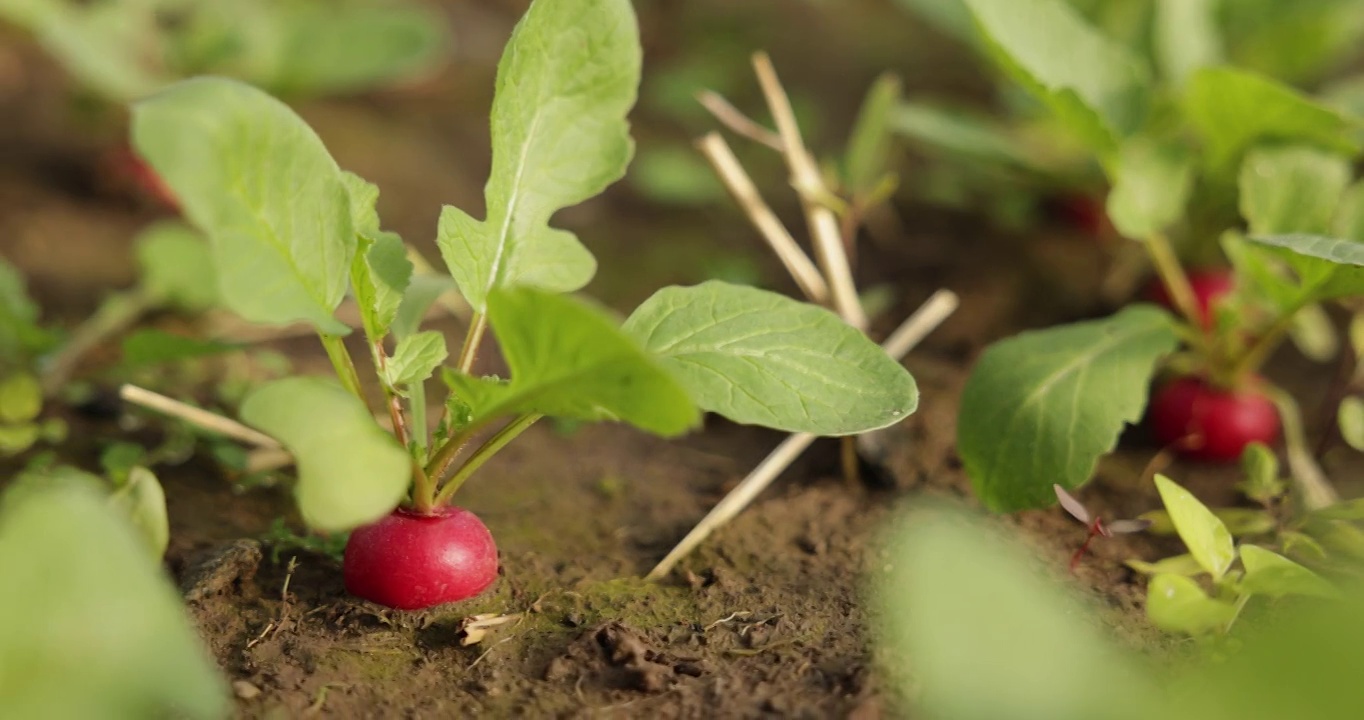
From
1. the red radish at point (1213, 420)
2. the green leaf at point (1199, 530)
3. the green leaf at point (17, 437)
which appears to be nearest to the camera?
the green leaf at point (1199, 530)

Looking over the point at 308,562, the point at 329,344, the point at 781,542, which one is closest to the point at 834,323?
the point at 781,542

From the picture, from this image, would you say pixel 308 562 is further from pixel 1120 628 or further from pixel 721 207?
pixel 721 207

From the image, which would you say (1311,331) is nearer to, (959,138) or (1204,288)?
(1204,288)

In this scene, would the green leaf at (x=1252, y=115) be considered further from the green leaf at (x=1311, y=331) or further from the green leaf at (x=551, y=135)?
the green leaf at (x=551, y=135)

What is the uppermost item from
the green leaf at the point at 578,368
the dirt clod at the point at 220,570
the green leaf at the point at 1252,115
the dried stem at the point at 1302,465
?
the green leaf at the point at 1252,115

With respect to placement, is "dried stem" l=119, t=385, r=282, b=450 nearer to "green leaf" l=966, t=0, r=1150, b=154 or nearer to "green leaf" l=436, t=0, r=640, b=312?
"green leaf" l=436, t=0, r=640, b=312

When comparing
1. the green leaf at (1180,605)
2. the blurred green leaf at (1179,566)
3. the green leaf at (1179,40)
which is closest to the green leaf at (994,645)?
the green leaf at (1180,605)

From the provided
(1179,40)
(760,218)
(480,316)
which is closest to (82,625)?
(480,316)
